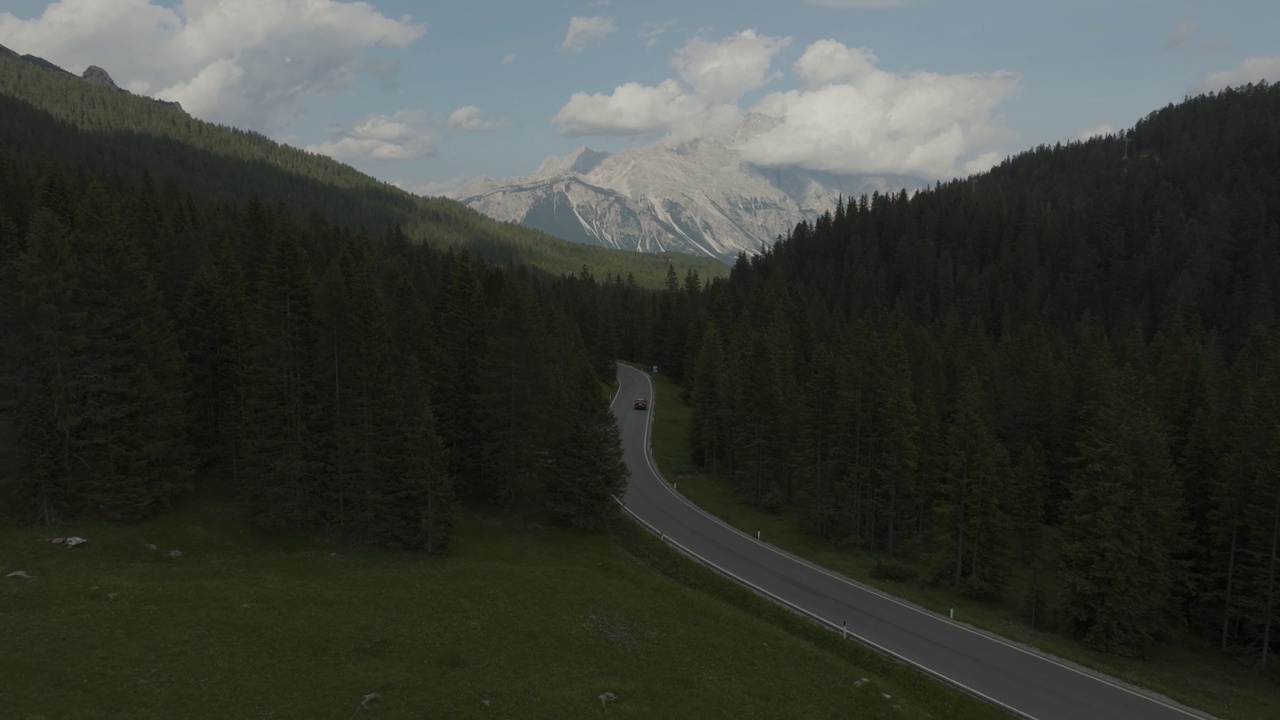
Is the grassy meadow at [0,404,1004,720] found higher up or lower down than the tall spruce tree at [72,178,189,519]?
lower down

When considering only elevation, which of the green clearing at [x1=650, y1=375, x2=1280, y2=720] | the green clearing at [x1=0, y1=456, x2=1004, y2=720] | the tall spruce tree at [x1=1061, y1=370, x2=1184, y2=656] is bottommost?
the green clearing at [x1=650, y1=375, x2=1280, y2=720]

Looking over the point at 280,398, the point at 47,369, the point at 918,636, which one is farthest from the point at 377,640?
the point at 918,636

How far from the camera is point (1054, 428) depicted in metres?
60.6

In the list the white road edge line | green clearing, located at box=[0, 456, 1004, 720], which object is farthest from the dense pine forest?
the white road edge line

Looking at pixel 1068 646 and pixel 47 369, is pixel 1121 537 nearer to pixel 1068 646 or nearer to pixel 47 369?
pixel 1068 646

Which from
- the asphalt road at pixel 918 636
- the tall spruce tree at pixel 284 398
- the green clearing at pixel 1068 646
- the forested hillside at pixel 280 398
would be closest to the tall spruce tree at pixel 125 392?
the forested hillside at pixel 280 398

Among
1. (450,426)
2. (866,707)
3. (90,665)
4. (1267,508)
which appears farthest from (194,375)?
(1267,508)

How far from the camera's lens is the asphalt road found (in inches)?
1089

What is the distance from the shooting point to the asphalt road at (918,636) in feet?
90.8

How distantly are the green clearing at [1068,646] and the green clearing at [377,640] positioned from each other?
8.58 m

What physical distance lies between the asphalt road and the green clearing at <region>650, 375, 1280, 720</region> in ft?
4.52

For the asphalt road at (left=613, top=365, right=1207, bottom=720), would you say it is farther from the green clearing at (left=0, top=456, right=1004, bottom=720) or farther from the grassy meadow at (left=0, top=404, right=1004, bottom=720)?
the green clearing at (left=0, top=456, right=1004, bottom=720)

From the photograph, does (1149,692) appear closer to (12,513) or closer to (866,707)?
(866,707)

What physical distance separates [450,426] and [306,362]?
10.3 metres
